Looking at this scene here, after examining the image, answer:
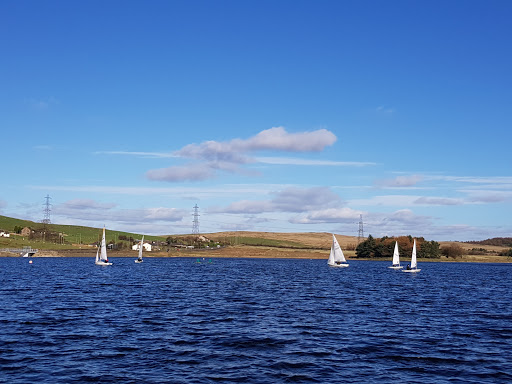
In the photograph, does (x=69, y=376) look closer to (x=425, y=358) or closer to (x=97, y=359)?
(x=97, y=359)

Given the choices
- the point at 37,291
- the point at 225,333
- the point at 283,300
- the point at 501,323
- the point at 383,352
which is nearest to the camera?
the point at 383,352

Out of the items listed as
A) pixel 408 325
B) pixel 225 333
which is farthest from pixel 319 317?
pixel 225 333

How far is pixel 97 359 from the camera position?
1183 inches

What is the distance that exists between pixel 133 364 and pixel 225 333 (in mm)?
11196

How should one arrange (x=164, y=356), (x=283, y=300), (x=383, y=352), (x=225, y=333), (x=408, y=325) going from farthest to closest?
(x=283, y=300), (x=408, y=325), (x=225, y=333), (x=383, y=352), (x=164, y=356)

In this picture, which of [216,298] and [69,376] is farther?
[216,298]

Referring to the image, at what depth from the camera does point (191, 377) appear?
2645 centimetres

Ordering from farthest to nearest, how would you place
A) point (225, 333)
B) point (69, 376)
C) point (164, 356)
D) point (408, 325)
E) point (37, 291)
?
1. point (37, 291)
2. point (408, 325)
3. point (225, 333)
4. point (164, 356)
5. point (69, 376)

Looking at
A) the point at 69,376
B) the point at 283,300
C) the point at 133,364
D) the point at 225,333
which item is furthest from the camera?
the point at 283,300

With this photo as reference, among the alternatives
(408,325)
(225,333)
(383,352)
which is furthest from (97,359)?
(408,325)

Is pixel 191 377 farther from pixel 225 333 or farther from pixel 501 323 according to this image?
pixel 501 323

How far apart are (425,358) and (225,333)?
14908 mm

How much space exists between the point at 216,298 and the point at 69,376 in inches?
1565

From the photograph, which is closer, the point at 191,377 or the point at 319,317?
the point at 191,377
